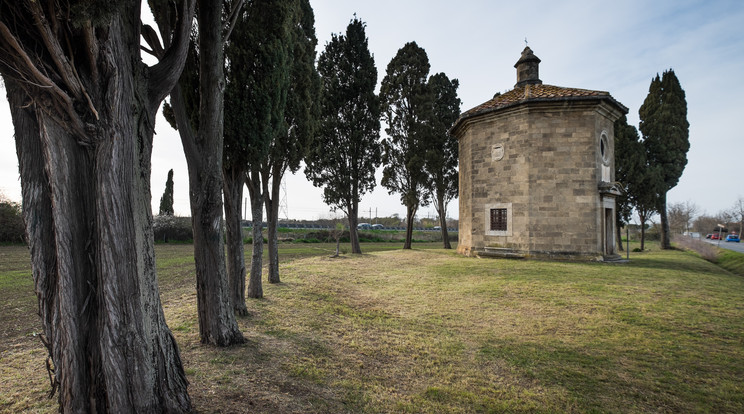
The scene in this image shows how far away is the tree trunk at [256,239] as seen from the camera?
727 centimetres

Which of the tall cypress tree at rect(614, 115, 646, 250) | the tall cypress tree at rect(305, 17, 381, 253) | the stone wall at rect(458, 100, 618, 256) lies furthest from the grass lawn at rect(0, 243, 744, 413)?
the tall cypress tree at rect(614, 115, 646, 250)

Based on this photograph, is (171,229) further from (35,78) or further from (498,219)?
(35,78)

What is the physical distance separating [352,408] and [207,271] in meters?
2.63

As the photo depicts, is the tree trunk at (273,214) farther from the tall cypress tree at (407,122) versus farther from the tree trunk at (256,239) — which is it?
the tall cypress tree at (407,122)

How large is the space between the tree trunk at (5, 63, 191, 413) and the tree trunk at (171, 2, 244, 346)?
1577 millimetres

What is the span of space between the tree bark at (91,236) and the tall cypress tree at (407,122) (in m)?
19.1

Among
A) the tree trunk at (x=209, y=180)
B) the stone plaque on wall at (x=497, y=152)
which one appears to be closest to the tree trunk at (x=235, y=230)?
the tree trunk at (x=209, y=180)

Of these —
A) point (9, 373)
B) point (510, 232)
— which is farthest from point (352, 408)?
point (510, 232)

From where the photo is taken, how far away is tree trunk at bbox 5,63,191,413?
2436mm

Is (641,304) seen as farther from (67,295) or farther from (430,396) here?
(67,295)

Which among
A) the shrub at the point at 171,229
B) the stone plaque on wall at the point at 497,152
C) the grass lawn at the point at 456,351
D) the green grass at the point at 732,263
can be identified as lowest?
the green grass at the point at 732,263

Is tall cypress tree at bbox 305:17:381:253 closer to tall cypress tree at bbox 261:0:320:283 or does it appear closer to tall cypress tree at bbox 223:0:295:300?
tall cypress tree at bbox 261:0:320:283

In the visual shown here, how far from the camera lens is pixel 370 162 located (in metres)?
18.7

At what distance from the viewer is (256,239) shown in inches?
295
